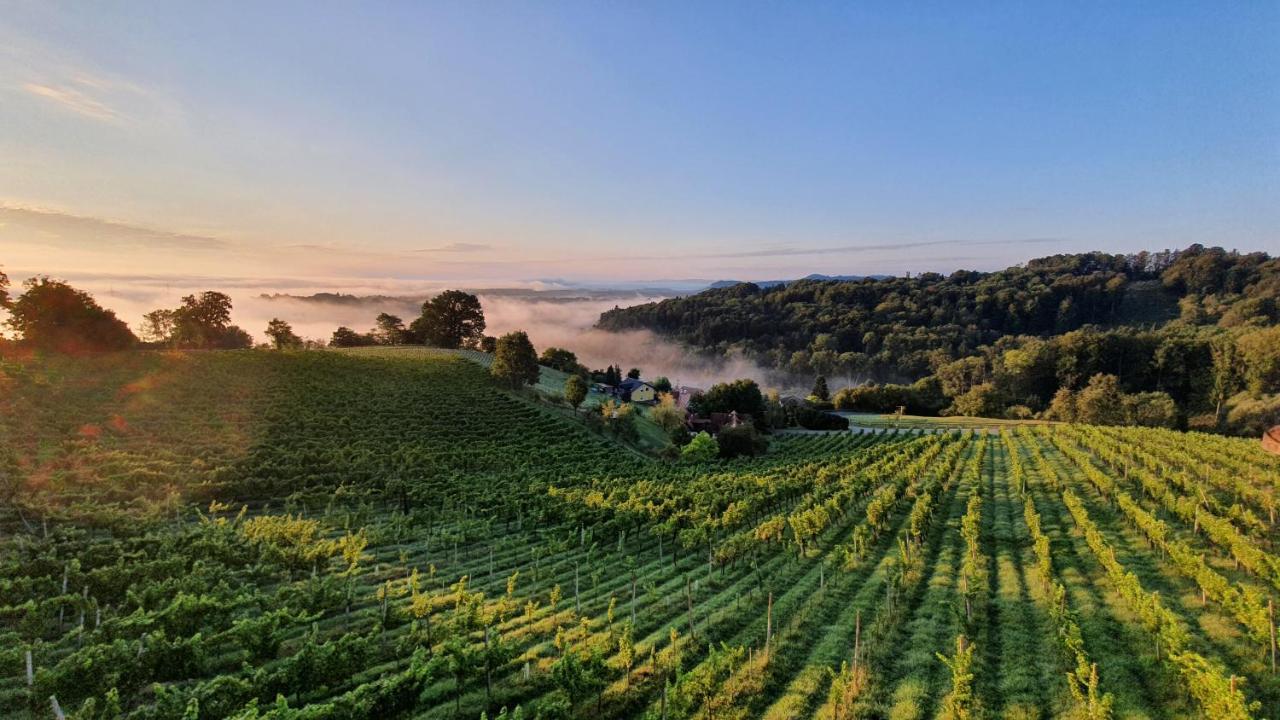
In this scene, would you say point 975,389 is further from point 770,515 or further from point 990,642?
point 990,642

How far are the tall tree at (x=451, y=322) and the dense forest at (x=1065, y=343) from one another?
6423cm

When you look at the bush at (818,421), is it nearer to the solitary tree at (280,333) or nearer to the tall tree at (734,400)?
the tall tree at (734,400)

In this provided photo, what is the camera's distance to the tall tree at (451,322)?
90938 mm

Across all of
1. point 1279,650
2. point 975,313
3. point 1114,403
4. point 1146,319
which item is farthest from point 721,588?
point 1146,319

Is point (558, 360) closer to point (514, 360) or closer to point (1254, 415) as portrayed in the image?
point (514, 360)

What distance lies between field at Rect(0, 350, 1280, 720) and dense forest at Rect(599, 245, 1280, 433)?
4749 cm

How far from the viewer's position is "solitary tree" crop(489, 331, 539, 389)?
210 ft

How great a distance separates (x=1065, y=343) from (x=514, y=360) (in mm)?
95929

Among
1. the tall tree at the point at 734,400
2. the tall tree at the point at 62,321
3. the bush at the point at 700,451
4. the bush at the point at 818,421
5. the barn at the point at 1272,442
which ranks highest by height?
the tall tree at the point at 62,321

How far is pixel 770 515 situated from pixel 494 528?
47.7ft

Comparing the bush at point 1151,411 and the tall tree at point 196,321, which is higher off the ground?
the tall tree at point 196,321

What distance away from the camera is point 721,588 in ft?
64.2

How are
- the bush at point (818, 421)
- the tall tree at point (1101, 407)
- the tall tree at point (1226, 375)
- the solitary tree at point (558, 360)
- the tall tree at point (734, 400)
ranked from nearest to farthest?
the tall tree at point (1101, 407) < the tall tree at point (734, 400) < the bush at point (818, 421) < the tall tree at point (1226, 375) < the solitary tree at point (558, 360)

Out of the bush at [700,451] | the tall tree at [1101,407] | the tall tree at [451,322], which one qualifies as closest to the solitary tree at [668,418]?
the bush at [700,451]
